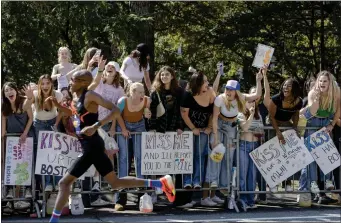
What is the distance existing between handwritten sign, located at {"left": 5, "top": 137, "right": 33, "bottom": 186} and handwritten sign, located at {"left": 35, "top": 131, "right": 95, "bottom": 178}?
147 mm

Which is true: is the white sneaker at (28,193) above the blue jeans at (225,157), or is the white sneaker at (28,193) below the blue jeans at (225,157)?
below

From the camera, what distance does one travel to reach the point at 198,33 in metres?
21.9

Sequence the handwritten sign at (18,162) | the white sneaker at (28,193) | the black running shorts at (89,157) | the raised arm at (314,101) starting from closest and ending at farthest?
the black running shorts at (89,157) < the handwritten sign at (18,162) < the white sneaker at (28,193) < the raised arm at (314,101)

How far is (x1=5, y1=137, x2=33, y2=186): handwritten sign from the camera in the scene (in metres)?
9.95

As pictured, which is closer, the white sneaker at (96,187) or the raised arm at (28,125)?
the raised arm at (28,125)

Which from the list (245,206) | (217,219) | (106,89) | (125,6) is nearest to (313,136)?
(245,206)

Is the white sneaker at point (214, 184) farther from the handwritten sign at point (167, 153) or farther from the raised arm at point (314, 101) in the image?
the raised arm at point (314, 101)

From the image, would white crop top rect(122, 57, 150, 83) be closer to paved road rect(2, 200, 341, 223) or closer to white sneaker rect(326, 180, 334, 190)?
paved road rect(2, 200, 341, 223)

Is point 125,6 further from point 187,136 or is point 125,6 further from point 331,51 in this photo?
point 187,136

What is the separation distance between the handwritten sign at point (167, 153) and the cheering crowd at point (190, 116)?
10cm

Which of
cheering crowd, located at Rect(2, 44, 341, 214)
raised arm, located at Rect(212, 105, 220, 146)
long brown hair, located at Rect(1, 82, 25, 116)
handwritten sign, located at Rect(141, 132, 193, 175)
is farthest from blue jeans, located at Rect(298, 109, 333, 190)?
long brown hair, located at Rect(1, 82, 25, 116)

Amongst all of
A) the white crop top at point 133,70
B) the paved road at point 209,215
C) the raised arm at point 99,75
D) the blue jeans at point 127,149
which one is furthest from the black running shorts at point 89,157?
the white crop top at point 133,70

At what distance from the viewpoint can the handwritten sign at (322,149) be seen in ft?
Answer: 35.1

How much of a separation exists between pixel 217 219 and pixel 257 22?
1188 cm
